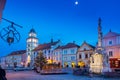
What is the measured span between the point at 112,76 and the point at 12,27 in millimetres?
30268

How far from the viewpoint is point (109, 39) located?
58.0 metres

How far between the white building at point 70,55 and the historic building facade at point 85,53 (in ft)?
8.84

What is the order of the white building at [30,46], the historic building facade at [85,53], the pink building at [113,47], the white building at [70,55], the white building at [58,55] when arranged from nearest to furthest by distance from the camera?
the pink building at [113,47] → the historic building facade at [85,53] → the white building at [70,55] → the white building at [58,55] → the white building at [30,46]

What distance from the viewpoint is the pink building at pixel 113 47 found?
55000 mm

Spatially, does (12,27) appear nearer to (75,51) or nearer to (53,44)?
(75,51)

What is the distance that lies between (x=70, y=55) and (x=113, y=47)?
2243 cm

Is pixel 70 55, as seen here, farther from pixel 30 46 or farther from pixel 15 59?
pixel 15 59

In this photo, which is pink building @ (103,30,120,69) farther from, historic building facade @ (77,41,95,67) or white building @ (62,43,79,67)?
white building @ (62,43,79,67)

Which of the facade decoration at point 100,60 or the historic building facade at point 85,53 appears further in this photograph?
the historic building facade at point 85,53

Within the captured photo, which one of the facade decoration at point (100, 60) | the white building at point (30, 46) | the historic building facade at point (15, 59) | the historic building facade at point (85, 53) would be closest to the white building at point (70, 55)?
the historic building facade at point (85, 53)

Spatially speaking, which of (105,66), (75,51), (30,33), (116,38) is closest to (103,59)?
(105,66)

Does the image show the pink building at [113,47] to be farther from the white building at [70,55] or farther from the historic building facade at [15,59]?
the historic building facade at [15,59]

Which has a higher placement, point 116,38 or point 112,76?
point 116,38

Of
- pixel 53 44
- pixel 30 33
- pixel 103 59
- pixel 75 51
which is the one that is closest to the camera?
pixel 103 59
